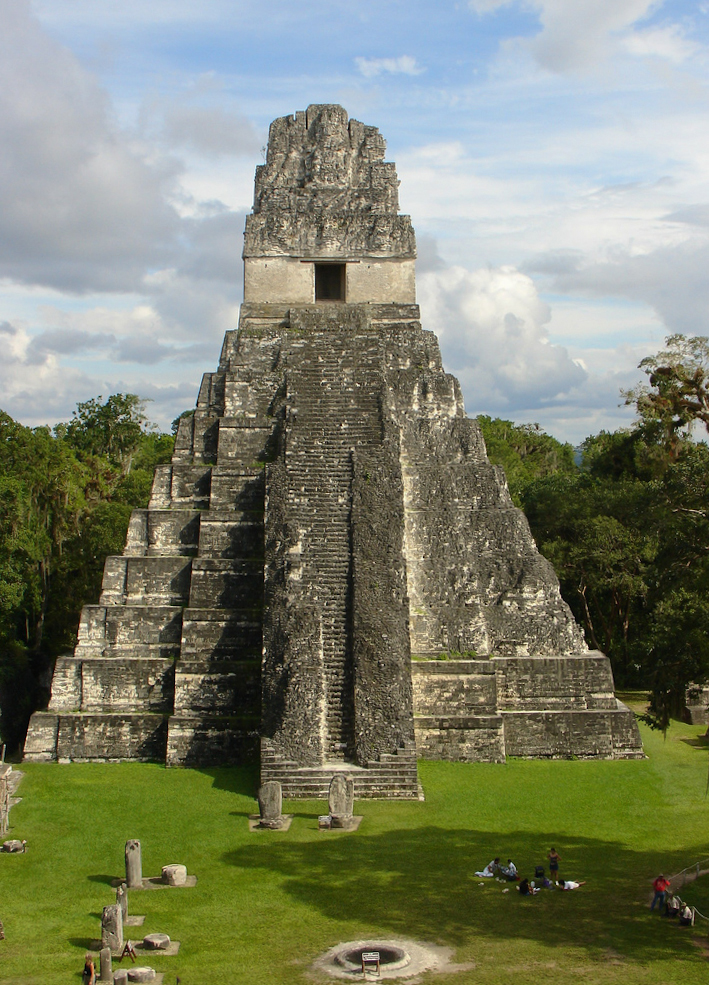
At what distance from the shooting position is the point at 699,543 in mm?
11328

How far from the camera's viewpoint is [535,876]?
36.3 ft

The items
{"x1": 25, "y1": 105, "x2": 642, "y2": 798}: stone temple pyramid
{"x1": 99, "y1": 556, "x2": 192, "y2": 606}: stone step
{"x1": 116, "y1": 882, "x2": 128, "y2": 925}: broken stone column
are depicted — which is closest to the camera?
{"x1": 116, "y1": 882, "x2": 128, "y2": 925}: broken stone column

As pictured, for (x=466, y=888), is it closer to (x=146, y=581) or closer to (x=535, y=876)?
(x=535, y=876)

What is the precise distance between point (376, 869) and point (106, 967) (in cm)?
350

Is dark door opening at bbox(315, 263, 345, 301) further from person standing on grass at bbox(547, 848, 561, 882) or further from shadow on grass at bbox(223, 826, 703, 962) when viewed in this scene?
person standing on grass at bbox(547, 848, 561, 882)

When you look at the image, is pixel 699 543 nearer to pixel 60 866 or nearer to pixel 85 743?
pixel 60 866

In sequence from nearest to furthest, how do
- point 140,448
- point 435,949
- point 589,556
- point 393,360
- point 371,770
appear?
point 435,949, point 371,770, point 393,360, point 589,556, point 140,448

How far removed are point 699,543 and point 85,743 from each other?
982 cm

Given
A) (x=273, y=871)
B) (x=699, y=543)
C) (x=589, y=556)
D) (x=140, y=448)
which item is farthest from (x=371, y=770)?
(x=140, y=448)

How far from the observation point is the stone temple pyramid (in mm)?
Result: 15188

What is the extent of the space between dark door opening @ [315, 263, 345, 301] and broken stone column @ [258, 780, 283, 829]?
44.5ft

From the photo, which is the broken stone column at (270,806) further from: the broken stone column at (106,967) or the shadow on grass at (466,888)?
the broken stone column at (106,967)

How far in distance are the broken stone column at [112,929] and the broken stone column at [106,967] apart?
0.48m

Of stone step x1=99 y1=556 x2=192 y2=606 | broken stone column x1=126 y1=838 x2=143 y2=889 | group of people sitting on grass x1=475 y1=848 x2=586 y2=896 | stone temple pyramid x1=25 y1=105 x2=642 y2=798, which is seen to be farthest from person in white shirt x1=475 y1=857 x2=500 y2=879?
stone step x1=99 y1=556 x2=192 y2=606
